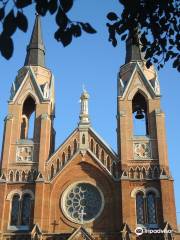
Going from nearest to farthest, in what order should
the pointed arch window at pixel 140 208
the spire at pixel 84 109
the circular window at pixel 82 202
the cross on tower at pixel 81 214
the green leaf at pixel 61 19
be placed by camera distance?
the green leaf at pixel 61 19
the pointed arch window at pixel 140 208
the cross on tower at pixel 81 214
the circular window at pixel 82 202
the spire at pixel 84 109

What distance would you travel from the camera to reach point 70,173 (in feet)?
91.2

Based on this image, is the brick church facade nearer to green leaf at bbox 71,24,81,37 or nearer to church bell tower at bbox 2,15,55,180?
church bell tower at bbox 2,15,55,180

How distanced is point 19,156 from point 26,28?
23.6 m

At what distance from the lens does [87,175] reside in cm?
2761

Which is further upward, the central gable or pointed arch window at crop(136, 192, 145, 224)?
the central gable

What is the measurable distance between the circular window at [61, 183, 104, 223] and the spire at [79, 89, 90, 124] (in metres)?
4.95

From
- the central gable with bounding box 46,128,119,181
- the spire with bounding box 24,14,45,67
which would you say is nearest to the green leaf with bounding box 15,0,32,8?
the central gable with bounding box 46,128,119,181

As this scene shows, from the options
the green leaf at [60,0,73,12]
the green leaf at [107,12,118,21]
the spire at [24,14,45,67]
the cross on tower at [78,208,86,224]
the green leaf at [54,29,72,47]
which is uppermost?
the spire at [24,14,45,67]

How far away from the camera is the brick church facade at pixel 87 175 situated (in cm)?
2544

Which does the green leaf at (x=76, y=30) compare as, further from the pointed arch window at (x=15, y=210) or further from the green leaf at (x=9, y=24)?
the pointed arch window at (x=15, y=210)

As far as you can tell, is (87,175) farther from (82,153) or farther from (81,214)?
(81,214)

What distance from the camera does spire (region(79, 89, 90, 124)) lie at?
2994cm

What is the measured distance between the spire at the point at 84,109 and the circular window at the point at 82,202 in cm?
495

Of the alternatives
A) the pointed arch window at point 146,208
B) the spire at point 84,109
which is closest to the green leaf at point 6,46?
the pointed arch window at point 146,208
